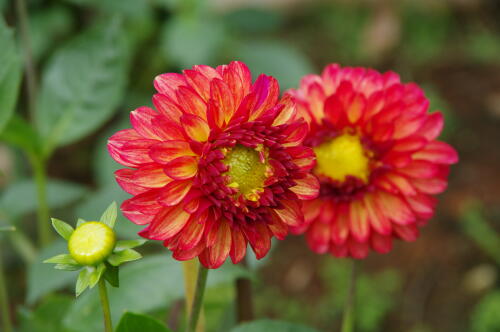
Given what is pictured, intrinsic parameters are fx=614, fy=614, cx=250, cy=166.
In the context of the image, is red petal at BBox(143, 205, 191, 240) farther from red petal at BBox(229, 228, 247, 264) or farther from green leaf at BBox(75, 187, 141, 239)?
green leaf at BBox(75, 187, 141, 239)

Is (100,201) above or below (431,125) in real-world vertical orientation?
below

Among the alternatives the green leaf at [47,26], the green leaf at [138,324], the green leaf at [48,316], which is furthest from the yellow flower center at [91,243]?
the green leaf at [47,26]

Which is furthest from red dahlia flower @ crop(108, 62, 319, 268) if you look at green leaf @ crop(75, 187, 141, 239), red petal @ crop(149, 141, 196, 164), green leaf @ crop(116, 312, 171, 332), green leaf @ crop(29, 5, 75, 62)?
green leaf @ crop(29, 5, 75, 62)

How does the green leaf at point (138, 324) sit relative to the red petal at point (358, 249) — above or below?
below

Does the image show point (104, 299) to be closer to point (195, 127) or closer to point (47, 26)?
point (195, 127)

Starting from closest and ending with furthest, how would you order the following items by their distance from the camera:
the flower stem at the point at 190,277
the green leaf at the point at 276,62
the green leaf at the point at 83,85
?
the flower stem at the point at 190,277 → the green leaf at the point at 83,85 → the green leaf at the point at 276,62

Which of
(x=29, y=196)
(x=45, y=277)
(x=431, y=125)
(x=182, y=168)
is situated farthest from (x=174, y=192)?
(x=29, y=196)

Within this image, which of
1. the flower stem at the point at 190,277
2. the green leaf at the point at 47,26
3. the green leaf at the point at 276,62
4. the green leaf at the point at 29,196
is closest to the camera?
the flower stem at the point at 190,277

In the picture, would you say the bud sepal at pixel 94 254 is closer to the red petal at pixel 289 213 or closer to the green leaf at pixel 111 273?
the green leaf at pixel 111 273
